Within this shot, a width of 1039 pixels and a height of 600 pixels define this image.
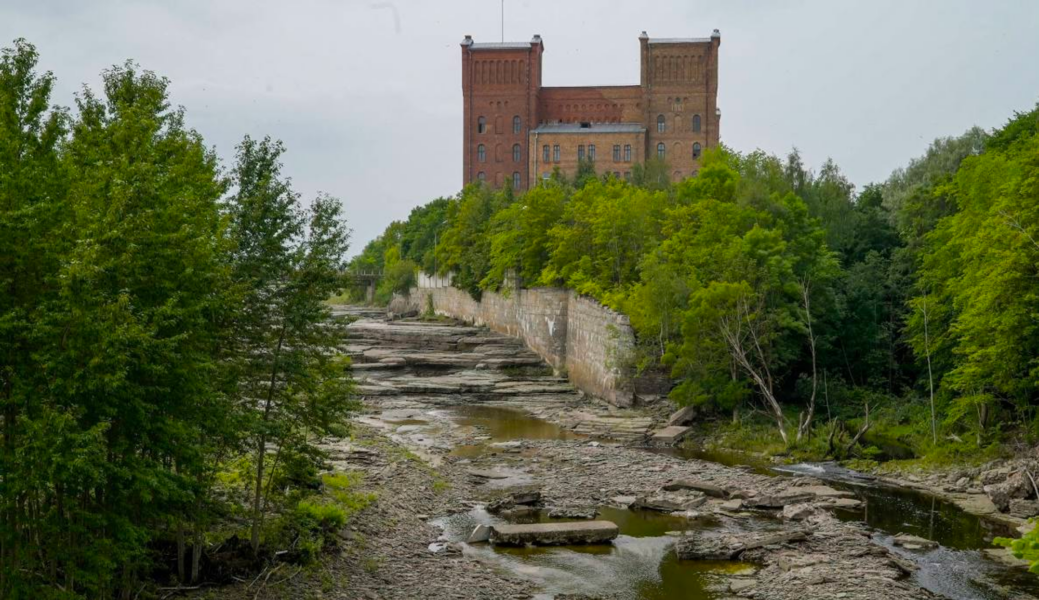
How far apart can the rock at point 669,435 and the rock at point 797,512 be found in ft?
32.4

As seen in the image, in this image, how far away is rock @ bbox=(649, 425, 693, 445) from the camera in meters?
31.9

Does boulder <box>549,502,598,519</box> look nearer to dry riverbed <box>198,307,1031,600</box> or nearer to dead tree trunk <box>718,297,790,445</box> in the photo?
dry riverbed <box>198,307,1031,600</box>

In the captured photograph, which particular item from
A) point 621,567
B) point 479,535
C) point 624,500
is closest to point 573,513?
point 624,500

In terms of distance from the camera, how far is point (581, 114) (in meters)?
102

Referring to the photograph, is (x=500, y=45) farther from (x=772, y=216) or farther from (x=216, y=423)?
(x=216, y=423)

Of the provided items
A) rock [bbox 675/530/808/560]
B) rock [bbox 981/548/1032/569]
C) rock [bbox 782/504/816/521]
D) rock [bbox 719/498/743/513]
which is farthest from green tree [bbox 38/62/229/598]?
rock [bbox 981/548/1032/569]

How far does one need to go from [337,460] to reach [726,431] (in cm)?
1404

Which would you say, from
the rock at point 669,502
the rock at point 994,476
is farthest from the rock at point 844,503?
the rock at point 994,476

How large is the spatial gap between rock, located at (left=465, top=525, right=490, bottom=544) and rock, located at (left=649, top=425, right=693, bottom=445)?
535 inches

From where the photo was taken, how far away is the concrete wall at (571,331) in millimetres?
39562

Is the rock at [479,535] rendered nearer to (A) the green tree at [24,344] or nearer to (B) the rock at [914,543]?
(B) the rock at [914,543]

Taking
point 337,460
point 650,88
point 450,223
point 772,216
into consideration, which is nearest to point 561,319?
point 772,216

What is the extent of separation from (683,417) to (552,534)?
1555cm

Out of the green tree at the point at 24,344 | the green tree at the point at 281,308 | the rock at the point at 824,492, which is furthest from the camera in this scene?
the rock at the point at 824,492
